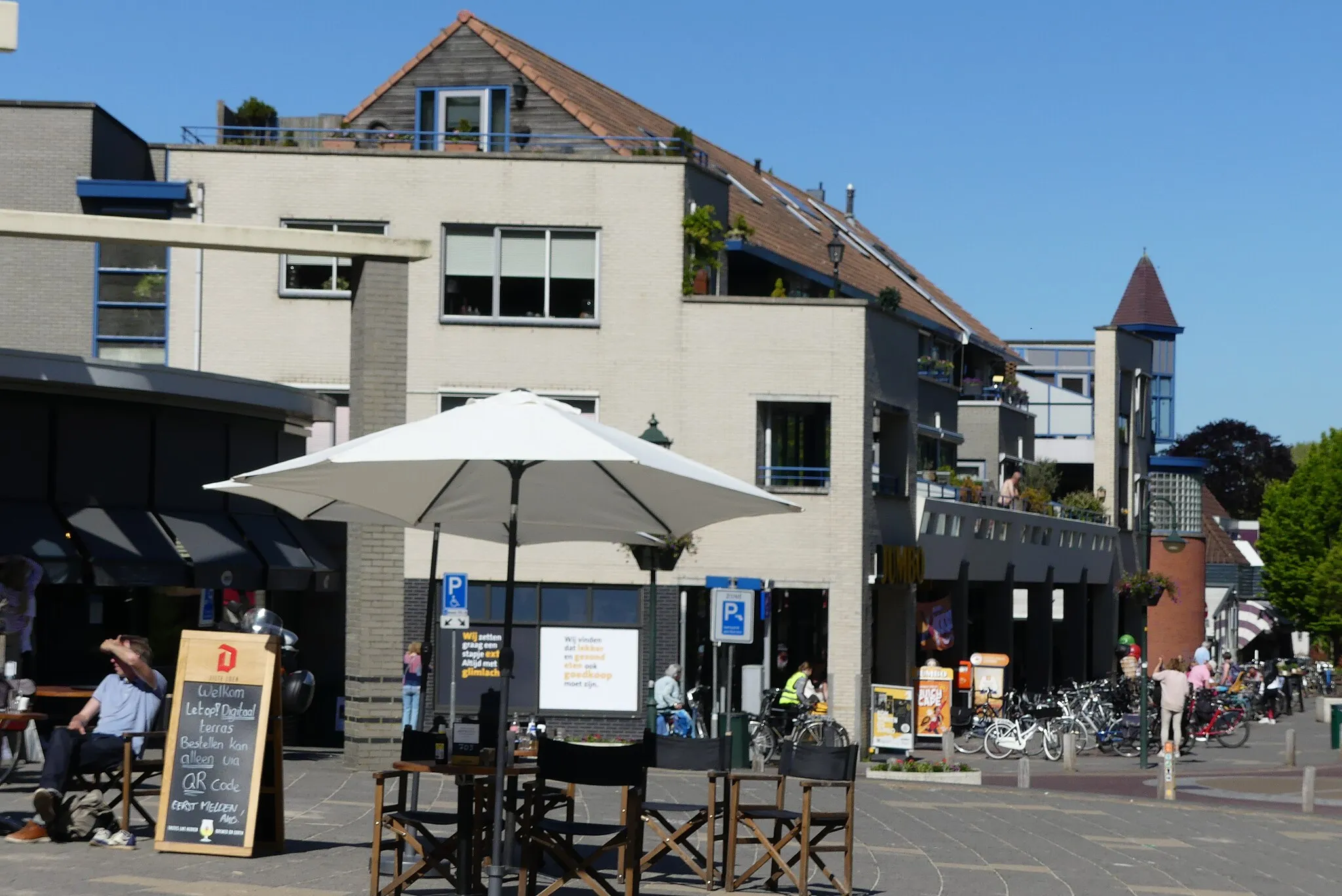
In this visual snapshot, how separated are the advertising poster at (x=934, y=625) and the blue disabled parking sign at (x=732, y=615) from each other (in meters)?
14.4

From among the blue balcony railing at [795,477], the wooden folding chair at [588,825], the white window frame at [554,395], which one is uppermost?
the white window frame at [554,395]

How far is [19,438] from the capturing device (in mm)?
23703

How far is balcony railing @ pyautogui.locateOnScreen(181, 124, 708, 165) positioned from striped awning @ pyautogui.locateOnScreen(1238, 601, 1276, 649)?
148 feet

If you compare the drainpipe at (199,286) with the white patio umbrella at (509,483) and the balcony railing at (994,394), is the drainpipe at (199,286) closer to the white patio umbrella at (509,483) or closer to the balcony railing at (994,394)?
the white patio umbrella at (509,483)

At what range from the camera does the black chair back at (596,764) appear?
10.8 meters

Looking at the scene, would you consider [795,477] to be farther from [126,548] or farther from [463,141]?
[126,548]

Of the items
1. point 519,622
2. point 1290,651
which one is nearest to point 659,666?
point 519,622

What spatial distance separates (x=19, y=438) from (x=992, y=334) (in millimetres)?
40849

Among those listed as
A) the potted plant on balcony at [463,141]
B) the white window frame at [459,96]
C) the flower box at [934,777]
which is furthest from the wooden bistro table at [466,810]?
the white window frame at [459,96]

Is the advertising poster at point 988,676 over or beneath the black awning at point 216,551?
beneath

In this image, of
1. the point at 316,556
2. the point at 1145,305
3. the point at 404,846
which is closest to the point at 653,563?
the point at 316,556

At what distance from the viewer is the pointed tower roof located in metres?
69.8

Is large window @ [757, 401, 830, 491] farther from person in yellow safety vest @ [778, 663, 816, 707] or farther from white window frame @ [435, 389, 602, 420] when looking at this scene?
person in yellow safety vest @ [778, 663, 816, 707]

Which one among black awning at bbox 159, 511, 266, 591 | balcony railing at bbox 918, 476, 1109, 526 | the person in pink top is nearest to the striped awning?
balcony railing at bbox 918, 476, 1109, 526
